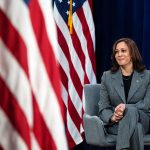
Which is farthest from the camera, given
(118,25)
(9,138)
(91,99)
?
(118,25)

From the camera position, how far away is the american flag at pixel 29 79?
1602mm

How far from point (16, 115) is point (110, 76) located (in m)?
2.84

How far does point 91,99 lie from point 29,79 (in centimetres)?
282

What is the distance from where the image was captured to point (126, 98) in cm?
427

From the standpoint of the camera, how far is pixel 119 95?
4.25 meters

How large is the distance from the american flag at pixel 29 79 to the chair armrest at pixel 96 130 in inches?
96.1

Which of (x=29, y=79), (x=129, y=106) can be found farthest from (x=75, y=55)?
(x=29, y=79)

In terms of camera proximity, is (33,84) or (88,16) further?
(88,16)

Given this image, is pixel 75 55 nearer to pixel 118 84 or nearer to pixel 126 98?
pixel 118 84

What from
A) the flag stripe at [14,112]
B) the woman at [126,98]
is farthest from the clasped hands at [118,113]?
the flag stripe at [14,112]

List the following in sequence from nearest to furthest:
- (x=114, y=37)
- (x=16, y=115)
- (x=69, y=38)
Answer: (x=16, y=115) < (x=69, y=38) < (x=114, y=37)

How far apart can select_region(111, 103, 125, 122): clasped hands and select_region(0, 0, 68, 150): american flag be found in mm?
2393

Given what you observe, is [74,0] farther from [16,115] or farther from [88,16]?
[16,115]

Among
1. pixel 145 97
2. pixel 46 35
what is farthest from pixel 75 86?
pixel 46 35
